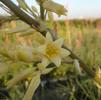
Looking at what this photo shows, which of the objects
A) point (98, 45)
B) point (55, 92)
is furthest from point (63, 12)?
point (98, 45)

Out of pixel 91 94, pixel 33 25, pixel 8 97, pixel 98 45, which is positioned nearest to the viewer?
pixel 33 25

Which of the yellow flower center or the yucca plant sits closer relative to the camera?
the yucca plant

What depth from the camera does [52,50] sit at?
94cm

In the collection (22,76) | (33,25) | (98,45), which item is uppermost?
(33,25)

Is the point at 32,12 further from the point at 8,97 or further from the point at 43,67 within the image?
the point at 8,97

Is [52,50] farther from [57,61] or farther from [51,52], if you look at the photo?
[57,61]

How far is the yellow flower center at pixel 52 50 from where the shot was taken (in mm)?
876

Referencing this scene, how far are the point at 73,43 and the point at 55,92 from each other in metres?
2.48

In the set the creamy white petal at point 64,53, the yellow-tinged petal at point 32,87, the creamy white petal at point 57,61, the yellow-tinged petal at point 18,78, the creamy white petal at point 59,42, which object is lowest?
the yellow-tinged petal at point 32,87

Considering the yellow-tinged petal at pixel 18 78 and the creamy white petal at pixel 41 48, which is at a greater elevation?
the creamy white petal at pixel 41 48

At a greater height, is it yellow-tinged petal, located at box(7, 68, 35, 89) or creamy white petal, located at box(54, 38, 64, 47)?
creamy white petal, located at box(54, 38, 64, 47)

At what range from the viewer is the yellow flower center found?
88 cm

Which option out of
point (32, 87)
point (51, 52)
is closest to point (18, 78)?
point (32, 87)

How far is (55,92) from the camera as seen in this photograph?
3.20m
